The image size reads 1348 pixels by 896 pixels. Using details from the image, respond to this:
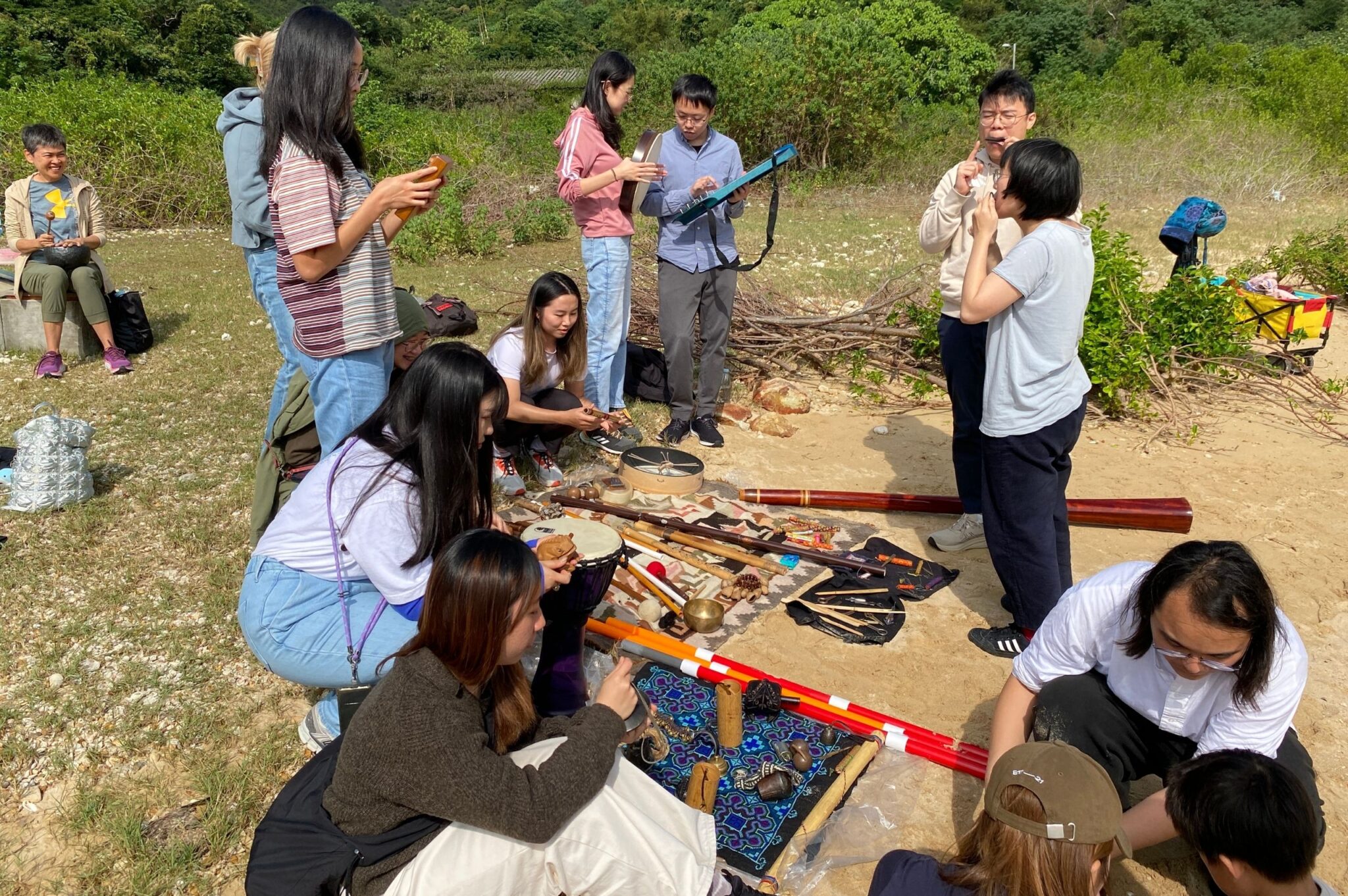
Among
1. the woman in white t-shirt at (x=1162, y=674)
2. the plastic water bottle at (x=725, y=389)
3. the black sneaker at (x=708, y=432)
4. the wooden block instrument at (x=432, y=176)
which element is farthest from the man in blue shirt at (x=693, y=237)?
the woman in white t-shirt at (x=1162, y=674)

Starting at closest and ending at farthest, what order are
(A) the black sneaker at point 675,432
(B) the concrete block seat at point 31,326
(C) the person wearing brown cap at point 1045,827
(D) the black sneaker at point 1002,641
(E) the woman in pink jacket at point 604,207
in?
1. (C) the person wearing brown cap at point 1045,827
2. (D) the black sneaker at point 1002,641
3. (E) the woman in pink jacket at point 604,207
4. (A) the black sneaker at point 675,432
5. (B) the concrete block seat at point 31,326

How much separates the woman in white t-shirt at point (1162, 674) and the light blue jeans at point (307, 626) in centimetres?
194

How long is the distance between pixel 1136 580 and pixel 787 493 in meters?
2.79

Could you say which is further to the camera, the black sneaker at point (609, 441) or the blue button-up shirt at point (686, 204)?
the black sneaker at point (609, 441)

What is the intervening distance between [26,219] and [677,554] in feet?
19.1

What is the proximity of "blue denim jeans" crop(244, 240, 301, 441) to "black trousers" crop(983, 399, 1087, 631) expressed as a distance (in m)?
3.00

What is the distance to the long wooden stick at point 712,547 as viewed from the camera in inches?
179

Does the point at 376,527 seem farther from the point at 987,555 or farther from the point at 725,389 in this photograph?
the point at 725,389

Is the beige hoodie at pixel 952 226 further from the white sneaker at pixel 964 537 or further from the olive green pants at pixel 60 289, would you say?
the olive green pants at pixel 60 289

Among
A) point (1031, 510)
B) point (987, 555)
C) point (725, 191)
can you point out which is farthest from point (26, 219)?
A: point (1031, 510)

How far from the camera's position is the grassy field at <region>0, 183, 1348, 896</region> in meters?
2.83

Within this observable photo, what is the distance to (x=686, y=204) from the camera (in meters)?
5.68

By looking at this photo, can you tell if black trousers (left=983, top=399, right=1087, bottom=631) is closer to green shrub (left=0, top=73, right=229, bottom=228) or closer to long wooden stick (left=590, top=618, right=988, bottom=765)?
long wooden stick (left=590, top=618, right=988, bottom=765)

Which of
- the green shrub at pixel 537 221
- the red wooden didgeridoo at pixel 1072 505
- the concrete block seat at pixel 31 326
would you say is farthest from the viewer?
the green shrub at pixel 537 221
